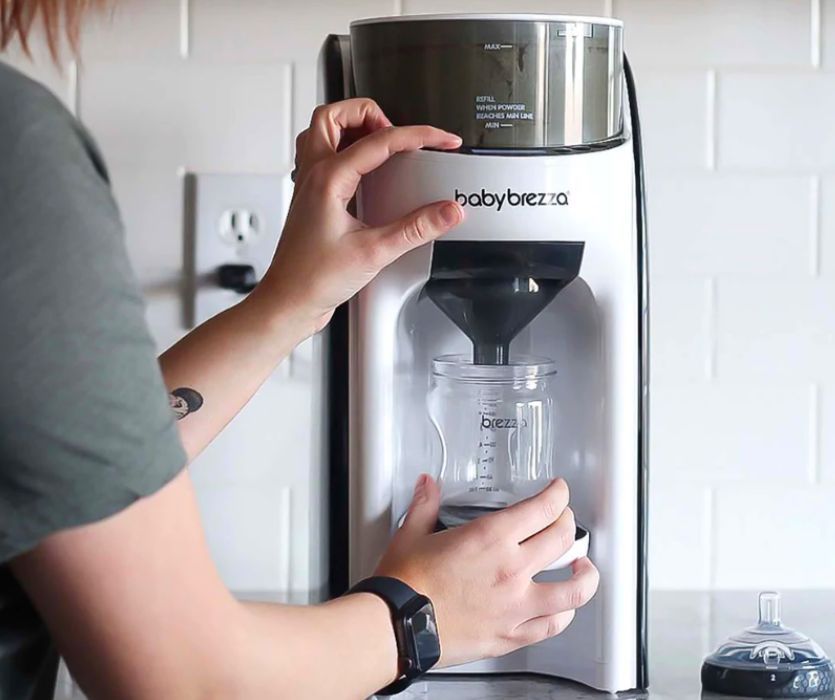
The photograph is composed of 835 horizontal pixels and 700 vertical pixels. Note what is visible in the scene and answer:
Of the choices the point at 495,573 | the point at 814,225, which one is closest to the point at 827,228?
the point at 814,225

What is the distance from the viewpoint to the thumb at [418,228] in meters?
0.86

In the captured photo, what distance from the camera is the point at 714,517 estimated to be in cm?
137

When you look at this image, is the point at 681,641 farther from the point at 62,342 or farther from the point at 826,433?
the point at 62,342

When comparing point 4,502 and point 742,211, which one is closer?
point 4,502

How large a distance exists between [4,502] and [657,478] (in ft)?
3.04

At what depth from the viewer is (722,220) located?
52.7 inches

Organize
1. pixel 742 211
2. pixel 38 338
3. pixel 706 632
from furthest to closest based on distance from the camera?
pixel 742 211 → pixel 706 632 → pixel 38 338

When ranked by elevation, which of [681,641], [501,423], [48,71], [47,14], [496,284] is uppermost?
[48,71]

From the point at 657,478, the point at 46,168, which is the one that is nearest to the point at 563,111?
the point at 46,168

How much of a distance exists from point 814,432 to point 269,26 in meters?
0.70

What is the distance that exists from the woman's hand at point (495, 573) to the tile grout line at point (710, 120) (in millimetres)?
550

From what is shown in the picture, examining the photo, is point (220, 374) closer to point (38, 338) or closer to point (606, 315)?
point (606, 315)

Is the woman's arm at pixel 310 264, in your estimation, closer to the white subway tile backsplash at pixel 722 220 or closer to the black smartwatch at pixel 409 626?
the black smartwatch at pixel 409 626

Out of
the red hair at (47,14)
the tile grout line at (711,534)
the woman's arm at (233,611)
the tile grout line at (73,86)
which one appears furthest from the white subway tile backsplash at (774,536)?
the red hair at (47,14)
